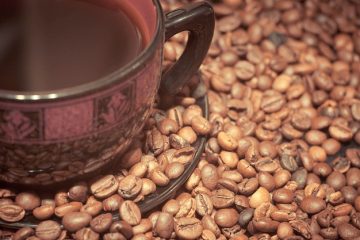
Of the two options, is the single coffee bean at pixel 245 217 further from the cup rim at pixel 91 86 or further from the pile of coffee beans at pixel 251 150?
the cup rim at pixel 91 86

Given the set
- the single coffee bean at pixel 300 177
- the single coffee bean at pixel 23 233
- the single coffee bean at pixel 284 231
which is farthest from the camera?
the single coffee bean at pixel 300 177

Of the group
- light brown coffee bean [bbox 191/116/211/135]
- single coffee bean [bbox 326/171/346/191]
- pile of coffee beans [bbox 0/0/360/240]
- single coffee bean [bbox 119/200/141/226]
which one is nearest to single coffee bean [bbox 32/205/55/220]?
pile of coffee beans [bbox 0/0/360/240]

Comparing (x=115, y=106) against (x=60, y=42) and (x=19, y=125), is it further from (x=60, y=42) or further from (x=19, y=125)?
(x=60, y=42)

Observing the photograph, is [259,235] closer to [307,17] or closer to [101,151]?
[101,151]

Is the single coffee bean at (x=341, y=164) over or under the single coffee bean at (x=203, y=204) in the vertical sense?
under

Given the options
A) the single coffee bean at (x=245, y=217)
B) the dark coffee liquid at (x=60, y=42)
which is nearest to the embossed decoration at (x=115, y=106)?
the dark coffee liquid at (x=60, y=42)

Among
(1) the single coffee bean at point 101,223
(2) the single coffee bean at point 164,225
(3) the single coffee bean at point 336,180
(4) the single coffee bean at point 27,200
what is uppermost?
(4) the single coffee bean at point 27,200

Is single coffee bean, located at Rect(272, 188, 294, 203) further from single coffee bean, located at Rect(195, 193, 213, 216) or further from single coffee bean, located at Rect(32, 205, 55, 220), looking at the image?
single coffee bean, located at Rect(32, 205, 55, 220)
